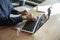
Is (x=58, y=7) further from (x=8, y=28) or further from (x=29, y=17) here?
(x=8, y=28)

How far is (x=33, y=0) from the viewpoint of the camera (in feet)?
9.96

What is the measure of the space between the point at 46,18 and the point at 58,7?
1.58 ft

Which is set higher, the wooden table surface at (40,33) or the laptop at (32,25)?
the laptop at (32,25)

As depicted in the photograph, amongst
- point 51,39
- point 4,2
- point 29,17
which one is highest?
point 4,2

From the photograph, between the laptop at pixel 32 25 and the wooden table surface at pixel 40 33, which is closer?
the wooden table surface at pixel 40 33

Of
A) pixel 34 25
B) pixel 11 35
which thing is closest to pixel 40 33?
pixel 34 25

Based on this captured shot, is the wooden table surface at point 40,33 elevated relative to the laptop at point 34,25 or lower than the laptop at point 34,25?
lower

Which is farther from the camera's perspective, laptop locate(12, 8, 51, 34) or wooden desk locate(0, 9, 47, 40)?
laptop locate(12, 8, 51, 34)

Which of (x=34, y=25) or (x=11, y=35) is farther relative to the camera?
(x=34, y=25)

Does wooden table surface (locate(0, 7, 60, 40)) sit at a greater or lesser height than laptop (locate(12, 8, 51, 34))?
lesser

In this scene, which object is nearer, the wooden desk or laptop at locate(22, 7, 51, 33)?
the wooden desk

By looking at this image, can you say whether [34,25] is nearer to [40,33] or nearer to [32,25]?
[32,25]

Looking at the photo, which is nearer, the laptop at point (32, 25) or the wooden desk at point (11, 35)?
the wooden desk at point (11, 35)

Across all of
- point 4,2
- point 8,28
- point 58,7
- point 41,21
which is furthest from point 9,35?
point 58,7
